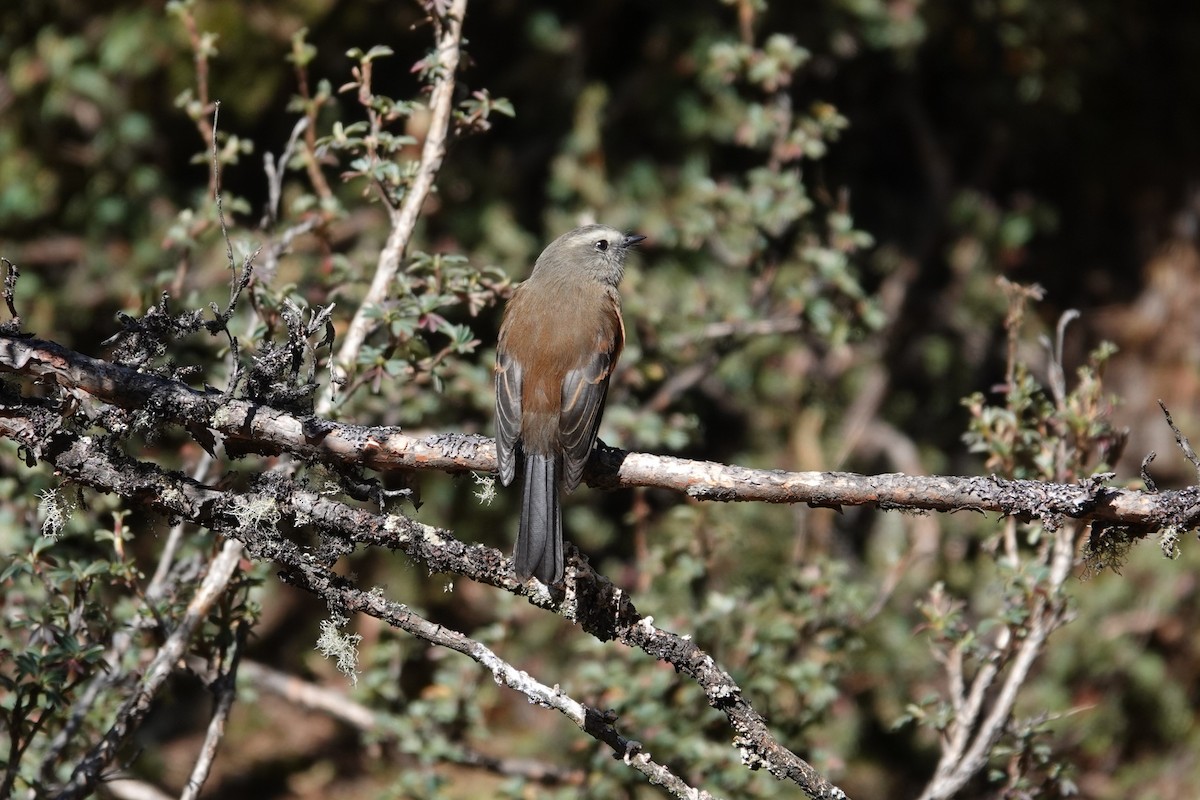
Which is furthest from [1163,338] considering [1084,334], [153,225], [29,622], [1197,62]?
[29,622]

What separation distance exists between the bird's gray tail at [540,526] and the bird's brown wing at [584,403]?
0.08 m

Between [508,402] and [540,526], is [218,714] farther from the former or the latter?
[508,402]

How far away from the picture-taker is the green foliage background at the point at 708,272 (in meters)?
4.79

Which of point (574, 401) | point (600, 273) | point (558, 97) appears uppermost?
point (558, 97)

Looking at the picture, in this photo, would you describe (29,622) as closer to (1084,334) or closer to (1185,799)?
(1185,799)

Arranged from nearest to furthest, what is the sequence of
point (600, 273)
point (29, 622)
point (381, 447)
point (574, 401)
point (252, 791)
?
point (381, 447) → point (29, 622) → point (574, 401) → point (600, 273) → point (252, 791)

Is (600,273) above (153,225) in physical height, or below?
below

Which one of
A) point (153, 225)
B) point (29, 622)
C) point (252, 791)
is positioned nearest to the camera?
point (29, 622)

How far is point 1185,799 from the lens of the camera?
6.52 m

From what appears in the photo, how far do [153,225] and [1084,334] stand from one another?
5437 millimetres

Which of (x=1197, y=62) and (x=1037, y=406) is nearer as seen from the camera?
(x=1037, y=406)

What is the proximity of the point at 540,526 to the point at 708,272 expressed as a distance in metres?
3.28

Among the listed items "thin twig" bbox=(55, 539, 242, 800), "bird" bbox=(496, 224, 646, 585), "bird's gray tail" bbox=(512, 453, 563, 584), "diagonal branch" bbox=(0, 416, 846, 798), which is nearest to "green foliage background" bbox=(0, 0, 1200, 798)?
"bird" bbox=(496, 224, 646, 585)

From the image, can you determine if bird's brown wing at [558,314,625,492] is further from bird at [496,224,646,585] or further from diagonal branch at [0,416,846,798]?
diagonal branch at [0,416,846,798]
